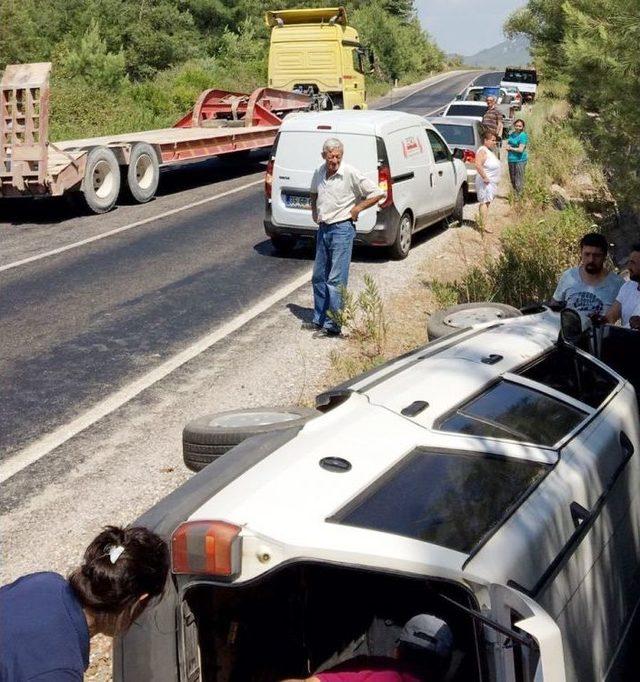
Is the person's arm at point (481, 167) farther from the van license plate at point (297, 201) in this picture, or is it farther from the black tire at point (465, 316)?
the black tire at point (465, 316)

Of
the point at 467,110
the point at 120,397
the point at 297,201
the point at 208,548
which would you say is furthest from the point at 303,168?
the point at 467,110

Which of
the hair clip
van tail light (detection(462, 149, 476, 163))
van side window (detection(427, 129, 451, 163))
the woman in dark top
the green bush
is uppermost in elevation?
the hair clip

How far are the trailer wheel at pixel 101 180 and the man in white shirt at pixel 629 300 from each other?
36.4 ft

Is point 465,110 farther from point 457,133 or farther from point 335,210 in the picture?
point 335,210

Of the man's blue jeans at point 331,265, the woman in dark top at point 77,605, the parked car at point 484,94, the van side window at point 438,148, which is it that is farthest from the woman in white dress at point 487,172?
the parked car at point 484,94

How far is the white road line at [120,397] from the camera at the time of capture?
6809 mm

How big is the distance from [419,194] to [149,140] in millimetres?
7037

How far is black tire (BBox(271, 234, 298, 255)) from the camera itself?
43.5 ft

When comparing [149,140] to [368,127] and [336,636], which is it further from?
[336,636]

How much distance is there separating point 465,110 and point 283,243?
605 inches

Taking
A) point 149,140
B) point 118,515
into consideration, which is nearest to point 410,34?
point 149,140

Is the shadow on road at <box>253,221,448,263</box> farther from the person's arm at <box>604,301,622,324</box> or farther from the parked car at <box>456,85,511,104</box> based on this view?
the parked car at <box>456,85,511,104</box>

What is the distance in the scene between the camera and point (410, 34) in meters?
89.8

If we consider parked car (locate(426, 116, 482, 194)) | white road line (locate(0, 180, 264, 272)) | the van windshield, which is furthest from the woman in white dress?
white road line (locate(0, 180, 264, 272))
